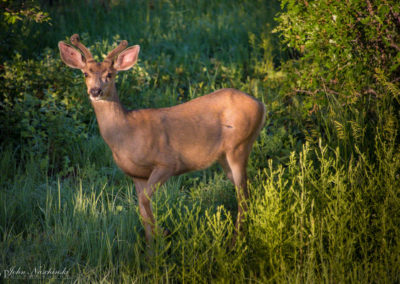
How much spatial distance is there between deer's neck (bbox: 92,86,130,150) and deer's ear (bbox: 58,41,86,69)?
1.55 feet

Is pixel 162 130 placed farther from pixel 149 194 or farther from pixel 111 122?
pixel 149 194

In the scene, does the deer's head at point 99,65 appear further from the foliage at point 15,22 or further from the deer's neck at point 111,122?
the foliage at point 15,22

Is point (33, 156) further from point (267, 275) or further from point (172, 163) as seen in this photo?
point (267, 275)

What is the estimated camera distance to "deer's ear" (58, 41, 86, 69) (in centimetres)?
506

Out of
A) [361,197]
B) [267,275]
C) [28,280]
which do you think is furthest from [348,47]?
[28,280]

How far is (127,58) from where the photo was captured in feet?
17.1

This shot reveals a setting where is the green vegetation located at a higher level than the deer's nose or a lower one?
lower

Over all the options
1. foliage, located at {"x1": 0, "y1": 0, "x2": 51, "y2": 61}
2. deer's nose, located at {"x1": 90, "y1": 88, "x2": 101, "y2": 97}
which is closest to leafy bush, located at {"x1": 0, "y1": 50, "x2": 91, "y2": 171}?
foliage, located at {"x1": 0, "y1": 0, "x2": 51, "y2": 61}

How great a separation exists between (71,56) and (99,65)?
0.40 meters

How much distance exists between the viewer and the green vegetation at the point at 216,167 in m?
4.02

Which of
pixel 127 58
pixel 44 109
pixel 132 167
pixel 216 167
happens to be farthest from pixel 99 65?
pixel 216 167

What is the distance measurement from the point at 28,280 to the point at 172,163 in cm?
157

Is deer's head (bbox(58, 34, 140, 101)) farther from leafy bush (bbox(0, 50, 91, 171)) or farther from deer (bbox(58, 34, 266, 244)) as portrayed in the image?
leafy bush (bbox(0, 50, 91, 171))

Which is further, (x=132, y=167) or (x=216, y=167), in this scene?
(x=216, y=167)
